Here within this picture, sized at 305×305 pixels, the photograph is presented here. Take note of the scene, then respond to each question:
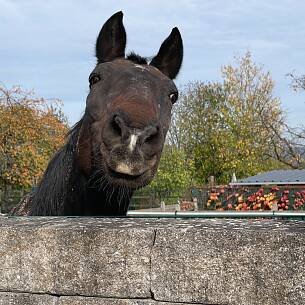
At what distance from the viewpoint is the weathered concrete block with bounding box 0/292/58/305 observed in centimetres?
276

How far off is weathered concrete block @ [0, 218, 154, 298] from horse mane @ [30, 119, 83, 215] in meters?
1.65

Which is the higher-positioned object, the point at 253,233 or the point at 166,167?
the point at 166,167

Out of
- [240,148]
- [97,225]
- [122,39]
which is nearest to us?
[97,225]

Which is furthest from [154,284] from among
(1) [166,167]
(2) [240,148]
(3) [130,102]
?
(2) [240,148]

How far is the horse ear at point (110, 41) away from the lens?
509cm

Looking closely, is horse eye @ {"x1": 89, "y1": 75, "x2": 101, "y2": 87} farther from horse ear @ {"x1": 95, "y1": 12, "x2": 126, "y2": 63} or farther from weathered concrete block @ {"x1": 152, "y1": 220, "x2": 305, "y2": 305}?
weathered concrete block @ {"x1": 152, "y1": 220, "x2": 305, "y2": 305}

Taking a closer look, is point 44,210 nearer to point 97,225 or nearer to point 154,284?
point 97,225

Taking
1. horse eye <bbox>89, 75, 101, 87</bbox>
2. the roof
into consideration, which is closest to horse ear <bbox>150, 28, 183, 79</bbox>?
horse eye <bbox>89, 75, 101, 87</bbox>

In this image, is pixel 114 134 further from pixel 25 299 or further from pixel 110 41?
pixel 110 41

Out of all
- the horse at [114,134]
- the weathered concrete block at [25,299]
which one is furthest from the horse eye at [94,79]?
the weathered concrete block at [25,299]

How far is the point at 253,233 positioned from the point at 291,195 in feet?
42.9

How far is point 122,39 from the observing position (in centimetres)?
516

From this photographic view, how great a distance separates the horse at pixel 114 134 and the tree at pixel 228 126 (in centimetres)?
3619

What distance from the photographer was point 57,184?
4.72 m
